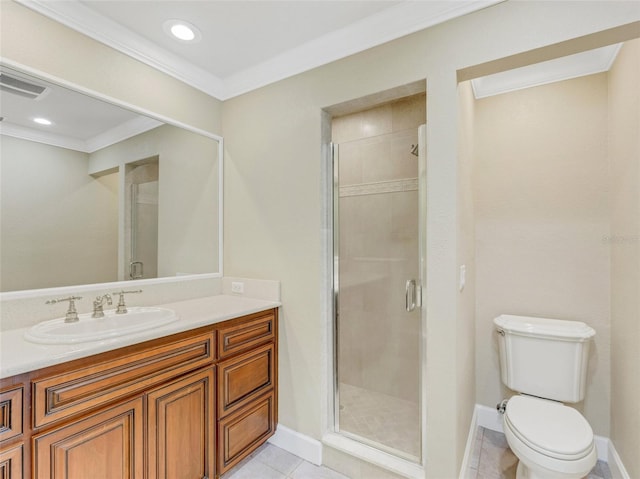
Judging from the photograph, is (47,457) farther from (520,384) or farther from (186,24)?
(520,384)

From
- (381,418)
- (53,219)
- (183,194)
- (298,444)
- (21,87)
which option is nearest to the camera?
(21,87)

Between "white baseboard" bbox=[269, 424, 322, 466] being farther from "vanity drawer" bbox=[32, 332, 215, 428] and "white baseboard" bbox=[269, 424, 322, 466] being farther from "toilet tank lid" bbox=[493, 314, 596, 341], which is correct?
"toilet tank lid" bbox=[493, 314, 596, 341]

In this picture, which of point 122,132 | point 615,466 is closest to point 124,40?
point 122,132

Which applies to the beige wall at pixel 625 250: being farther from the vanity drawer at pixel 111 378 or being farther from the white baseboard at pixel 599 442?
the vanity drawer at pixel 111 378

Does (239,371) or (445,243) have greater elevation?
(445,243)

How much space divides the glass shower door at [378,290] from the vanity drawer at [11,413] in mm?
1424

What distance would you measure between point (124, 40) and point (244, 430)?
7.43 feet

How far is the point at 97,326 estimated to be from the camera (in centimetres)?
148

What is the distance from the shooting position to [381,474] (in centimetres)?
160

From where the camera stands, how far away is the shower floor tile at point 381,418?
175 centimetres

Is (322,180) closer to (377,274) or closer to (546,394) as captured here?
(377,274)

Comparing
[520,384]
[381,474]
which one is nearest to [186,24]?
[381,474]

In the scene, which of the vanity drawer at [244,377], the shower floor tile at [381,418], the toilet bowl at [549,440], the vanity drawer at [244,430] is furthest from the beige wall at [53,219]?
the toilet bowl at [549,440]

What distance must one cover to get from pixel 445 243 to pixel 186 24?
5.78 ft
